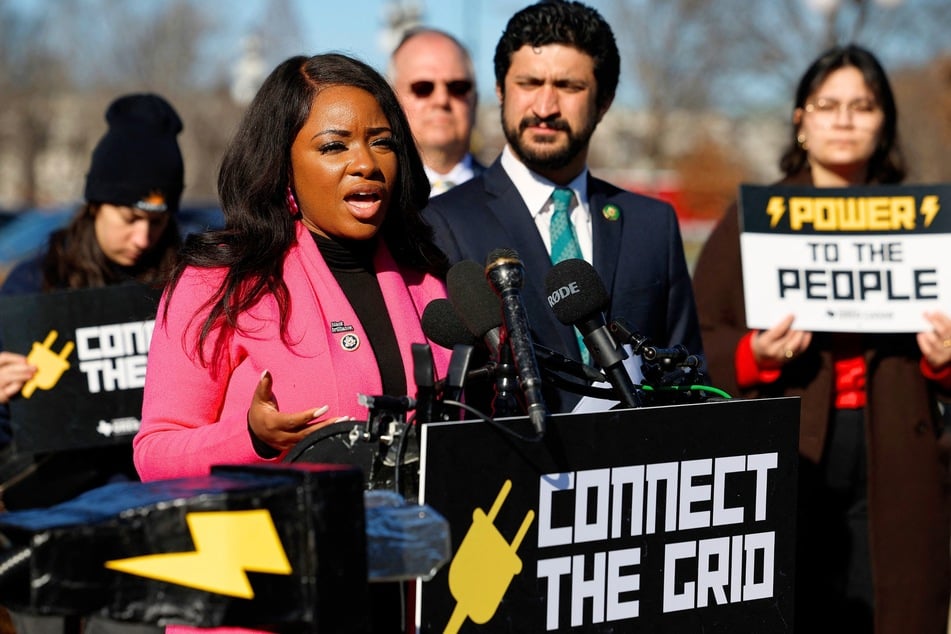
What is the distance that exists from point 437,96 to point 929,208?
8.04 ft

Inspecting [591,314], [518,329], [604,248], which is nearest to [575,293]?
[591,314]

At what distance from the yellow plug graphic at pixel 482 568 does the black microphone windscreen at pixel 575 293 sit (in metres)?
0.55

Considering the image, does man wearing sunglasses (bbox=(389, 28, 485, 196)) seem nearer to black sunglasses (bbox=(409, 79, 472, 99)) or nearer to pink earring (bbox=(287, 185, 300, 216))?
black sunglasses (bbox=(409, 79, 472, 99))

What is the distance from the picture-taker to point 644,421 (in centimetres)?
289

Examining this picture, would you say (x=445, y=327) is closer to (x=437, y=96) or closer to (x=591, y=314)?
(x=591, y=314)

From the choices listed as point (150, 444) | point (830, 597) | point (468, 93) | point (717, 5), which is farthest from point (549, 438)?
point (717, 5)

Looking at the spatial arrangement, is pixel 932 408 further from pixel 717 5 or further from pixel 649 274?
pixel 717 5

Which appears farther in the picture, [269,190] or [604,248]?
[604,248]

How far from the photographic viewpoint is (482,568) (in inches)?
106

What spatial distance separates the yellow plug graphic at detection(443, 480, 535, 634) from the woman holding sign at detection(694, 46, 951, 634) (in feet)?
8.37

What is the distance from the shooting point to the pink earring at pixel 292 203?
349cm

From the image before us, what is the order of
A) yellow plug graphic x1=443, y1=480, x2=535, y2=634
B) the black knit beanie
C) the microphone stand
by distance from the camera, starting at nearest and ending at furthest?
1. yellow plug graphic x1=443, y1=480, x2=535, y2=634
2. the microphone stand
3. the black knit beanie

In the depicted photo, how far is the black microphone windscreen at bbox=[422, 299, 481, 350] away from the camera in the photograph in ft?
10.2

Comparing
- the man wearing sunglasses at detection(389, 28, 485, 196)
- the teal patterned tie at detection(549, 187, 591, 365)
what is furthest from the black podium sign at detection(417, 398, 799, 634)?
the man wearing sunglasses at detection(389, 28, 485, 196)
